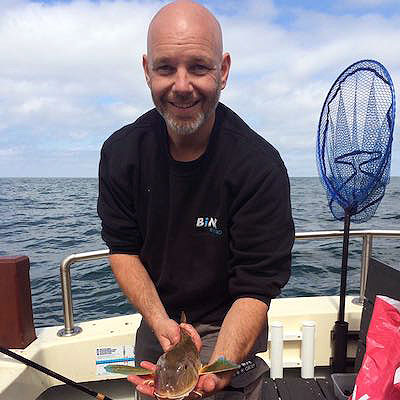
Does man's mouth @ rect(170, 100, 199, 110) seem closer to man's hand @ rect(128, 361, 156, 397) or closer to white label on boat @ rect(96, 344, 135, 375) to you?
man's hand @ rect(128, 361, 156, 397)

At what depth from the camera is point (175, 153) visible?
8.43 ft

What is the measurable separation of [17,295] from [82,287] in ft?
20.3

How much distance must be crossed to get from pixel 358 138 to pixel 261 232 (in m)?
1.76

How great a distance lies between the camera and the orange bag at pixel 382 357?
234 centimetres

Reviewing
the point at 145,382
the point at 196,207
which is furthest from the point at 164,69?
the point at 145,382

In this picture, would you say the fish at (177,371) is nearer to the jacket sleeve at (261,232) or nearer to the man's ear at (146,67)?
the jacket sleeve at (261,232)

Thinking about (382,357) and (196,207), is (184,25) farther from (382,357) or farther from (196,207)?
(382,357)

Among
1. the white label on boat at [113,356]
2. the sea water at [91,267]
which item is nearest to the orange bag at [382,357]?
the white label on boat at [113,356]

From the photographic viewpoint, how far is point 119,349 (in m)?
3.72

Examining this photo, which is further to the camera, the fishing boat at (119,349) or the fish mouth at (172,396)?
the fishing boat at (119,349)

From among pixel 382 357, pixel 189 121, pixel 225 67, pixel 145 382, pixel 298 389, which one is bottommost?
pixel 298 389

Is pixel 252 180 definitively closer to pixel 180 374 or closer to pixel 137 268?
pixel 137 268

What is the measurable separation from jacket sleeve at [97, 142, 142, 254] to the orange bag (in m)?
1.49

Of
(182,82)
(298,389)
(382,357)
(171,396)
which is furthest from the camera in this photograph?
(298,389)
